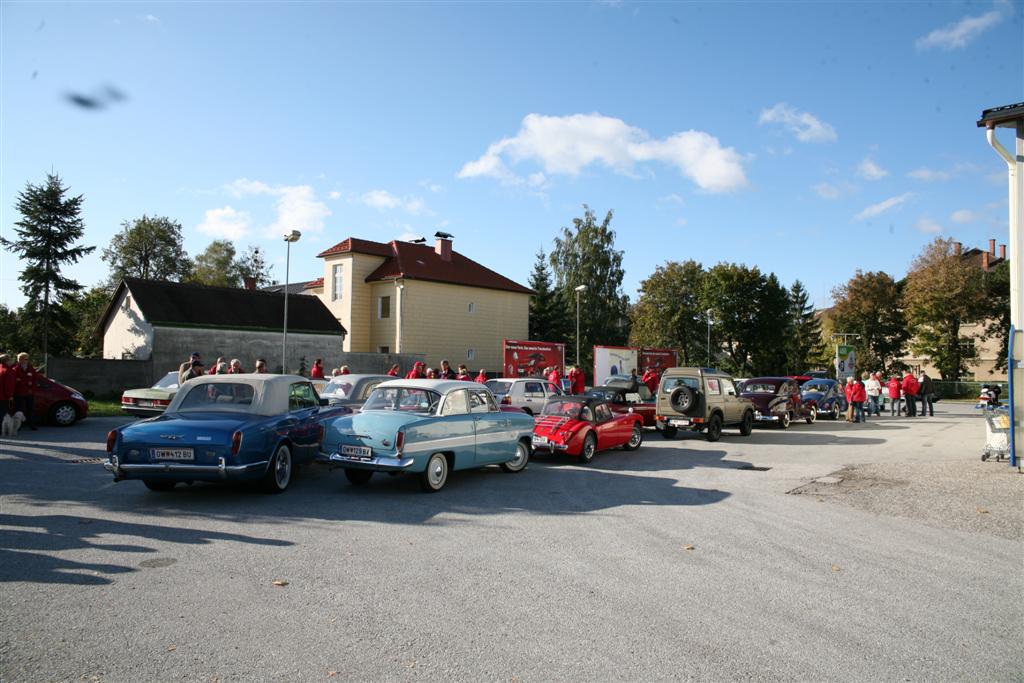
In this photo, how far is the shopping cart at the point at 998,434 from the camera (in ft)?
A: 42.7

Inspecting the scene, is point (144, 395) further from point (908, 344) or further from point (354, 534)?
point (908, 344)

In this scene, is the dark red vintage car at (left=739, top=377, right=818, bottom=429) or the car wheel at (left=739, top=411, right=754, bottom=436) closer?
the car wheel at (left=739, top=411, right=754, bottom=436)

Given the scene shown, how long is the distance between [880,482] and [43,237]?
4430cm

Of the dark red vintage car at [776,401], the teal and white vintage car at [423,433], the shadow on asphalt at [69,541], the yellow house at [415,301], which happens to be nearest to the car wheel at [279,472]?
the teal and white vintage car at [423,433]

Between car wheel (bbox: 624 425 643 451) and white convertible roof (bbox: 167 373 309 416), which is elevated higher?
white convertible roof (bbox: 167 373 309 416)

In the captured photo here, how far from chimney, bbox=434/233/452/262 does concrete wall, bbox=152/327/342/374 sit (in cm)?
1279

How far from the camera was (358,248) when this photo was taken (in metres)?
44.8

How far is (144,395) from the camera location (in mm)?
18750

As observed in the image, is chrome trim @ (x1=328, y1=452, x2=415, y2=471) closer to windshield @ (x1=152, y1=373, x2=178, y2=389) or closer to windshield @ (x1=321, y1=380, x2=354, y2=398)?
windshield @ (x1=321, y1=380, x2=354, y2=398)

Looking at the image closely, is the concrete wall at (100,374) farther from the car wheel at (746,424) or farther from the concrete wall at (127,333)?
the car wheel at (746,424)

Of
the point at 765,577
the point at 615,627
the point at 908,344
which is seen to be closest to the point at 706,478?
the point at 765,577

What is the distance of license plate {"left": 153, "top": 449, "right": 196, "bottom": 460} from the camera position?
8.44 metres

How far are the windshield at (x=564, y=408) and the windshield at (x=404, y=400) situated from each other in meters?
4.59

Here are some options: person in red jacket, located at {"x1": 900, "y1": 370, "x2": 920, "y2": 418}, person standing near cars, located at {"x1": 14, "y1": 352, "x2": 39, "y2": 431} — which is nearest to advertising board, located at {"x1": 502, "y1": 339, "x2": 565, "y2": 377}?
person in red jacket, located at {"x1": 900, "y1": 370, "x2": 920, "y2": 418}
